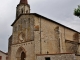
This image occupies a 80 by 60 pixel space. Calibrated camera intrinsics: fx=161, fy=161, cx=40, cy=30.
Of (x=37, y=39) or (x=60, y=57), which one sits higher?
(x=37, y=39)

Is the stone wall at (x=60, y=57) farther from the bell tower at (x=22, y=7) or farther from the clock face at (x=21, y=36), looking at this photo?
the bell tower at (x=22, y=7)

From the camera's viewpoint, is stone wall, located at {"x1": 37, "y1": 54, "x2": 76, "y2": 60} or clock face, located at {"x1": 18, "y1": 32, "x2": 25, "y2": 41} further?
clock face, located at {"x1": 18, "y1": 32, "x2": 25, "y2": 41}

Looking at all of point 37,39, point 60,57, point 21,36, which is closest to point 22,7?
point 21,36

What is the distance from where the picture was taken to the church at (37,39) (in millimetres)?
27094

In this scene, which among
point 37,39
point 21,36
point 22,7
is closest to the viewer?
point 37,39

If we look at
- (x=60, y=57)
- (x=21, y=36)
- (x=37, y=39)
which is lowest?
(x=60, y=57)

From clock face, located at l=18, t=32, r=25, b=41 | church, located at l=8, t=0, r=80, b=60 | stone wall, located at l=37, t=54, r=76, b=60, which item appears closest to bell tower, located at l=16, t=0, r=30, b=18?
church, located at l=8, t=0, r=80, b=60

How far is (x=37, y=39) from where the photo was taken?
2703cm

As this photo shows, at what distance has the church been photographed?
27.1 meters

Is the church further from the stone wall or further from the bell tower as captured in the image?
the bell tower

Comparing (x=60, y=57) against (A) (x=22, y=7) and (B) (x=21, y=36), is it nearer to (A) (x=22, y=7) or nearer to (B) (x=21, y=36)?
(B) (x=21, y=36)

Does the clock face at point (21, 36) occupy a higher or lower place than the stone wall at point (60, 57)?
higher

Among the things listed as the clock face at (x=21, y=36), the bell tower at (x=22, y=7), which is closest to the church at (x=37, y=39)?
the clock face at (x=21, y=36)

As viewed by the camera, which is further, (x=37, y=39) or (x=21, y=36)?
(x=21, y=36)
